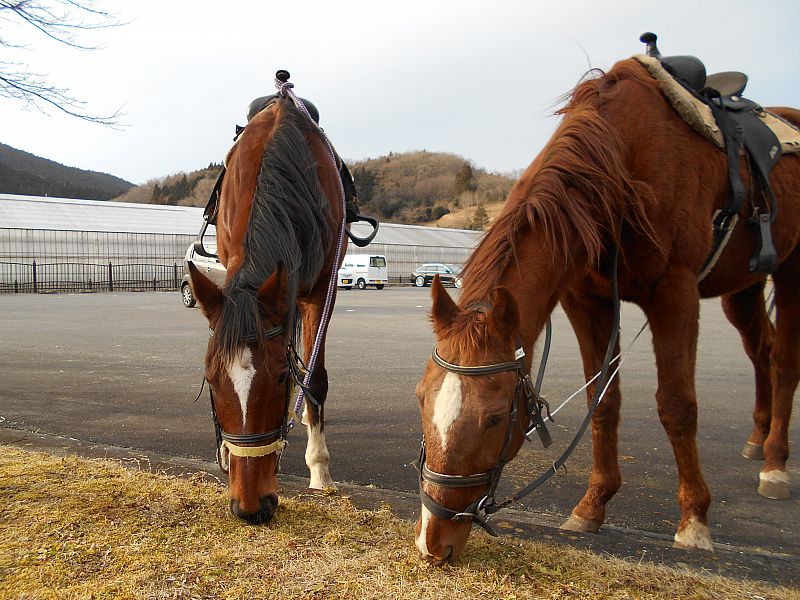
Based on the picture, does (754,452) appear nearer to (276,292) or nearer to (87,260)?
(276,292)

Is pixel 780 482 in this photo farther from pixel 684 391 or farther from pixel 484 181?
pixel 484 181

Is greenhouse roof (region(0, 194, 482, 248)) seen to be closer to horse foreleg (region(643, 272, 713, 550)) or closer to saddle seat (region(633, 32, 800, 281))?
saddle seat (region(633, 32, 800, 281))

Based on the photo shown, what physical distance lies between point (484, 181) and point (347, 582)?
141 meters

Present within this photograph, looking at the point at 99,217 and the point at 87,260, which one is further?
the point at 99,217

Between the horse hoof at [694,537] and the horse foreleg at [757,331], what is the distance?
2105 mm

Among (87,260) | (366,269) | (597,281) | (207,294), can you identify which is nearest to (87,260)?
(87,260)

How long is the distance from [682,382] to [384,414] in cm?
324

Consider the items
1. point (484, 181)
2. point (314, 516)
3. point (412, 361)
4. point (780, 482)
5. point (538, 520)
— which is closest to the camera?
point (314, 516)

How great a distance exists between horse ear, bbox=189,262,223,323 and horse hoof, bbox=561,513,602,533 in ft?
6.94

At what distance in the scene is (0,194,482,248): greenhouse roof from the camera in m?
36.6

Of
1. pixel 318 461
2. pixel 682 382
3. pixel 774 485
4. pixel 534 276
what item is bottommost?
pixel 774 485

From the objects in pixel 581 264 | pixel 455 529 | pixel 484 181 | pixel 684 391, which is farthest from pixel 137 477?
pixel 484 181

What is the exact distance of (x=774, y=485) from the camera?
4.09 meters

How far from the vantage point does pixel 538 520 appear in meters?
3.52
